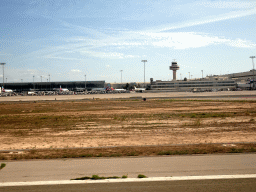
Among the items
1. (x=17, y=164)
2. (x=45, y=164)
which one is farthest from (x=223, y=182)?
(x=17, y=164)

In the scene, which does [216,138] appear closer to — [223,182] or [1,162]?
[223,182]

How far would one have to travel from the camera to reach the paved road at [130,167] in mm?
8070

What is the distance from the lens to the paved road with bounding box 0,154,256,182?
8.07m

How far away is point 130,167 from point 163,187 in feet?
6.68

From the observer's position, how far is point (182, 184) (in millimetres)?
7180

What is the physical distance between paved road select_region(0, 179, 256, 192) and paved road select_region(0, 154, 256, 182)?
0.67 m

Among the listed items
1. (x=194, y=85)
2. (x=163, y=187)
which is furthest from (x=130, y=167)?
(x=194, y=85)

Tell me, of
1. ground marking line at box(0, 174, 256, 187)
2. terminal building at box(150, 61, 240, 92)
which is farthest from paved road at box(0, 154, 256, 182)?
terminal building at box(150, 61, 240, 92)

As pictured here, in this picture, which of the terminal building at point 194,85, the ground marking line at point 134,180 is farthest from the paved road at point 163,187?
the terminal building at point 194,85

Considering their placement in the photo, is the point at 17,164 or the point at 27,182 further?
the point at 17,164

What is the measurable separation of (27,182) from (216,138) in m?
12.2

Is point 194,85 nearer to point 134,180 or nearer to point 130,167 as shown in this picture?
point 130,167

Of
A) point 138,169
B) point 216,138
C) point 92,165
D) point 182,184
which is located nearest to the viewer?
point 182,184

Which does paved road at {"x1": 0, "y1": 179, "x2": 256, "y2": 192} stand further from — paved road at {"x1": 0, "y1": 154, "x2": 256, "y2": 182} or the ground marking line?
paved road at {"x1": 0, "y1": 154, "x2": 256, "y2": 182}
